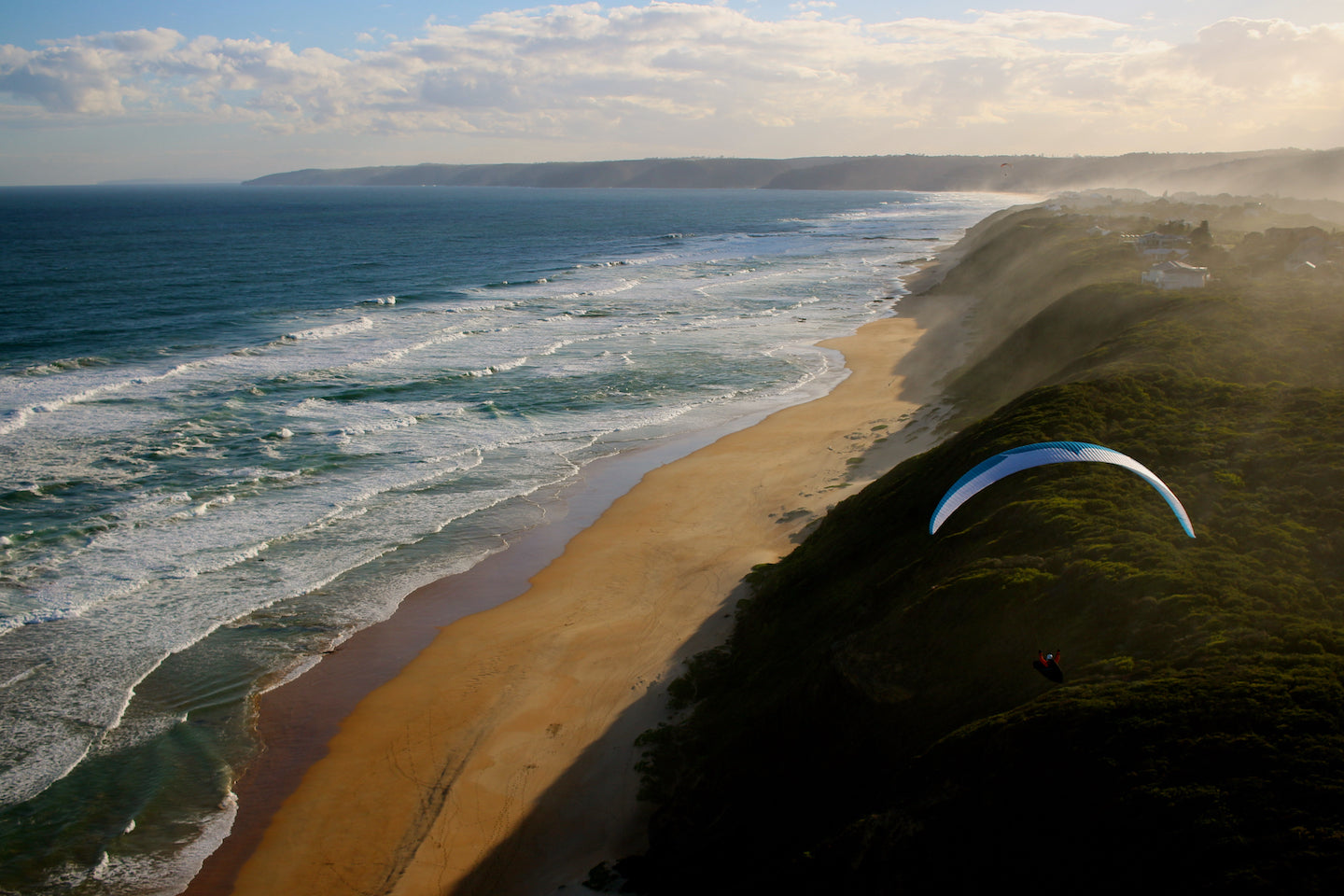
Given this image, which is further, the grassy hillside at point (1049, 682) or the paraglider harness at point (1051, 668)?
the paraglider harness at point (1051, 668)

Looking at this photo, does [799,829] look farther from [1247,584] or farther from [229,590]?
[229,590]

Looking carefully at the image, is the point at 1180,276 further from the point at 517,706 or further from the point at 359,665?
the point at 359,665

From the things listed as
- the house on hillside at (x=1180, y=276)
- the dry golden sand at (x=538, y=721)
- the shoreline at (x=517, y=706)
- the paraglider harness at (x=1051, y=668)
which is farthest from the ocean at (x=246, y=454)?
the house on hillside at (x=1180, y=276)

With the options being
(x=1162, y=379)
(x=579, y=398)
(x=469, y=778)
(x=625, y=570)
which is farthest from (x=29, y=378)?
(x=1162, y=379)

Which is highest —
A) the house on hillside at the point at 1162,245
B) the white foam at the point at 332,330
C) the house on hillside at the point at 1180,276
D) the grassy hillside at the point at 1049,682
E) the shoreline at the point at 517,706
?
the house on hillside at the point at 1162,245

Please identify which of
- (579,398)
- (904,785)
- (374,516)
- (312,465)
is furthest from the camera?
(579,398)

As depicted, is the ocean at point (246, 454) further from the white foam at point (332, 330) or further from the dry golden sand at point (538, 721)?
the dry golden sand at point (538, 721)

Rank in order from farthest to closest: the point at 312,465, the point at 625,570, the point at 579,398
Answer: the point at 579,398
the point at 312,465
the point at 625,570

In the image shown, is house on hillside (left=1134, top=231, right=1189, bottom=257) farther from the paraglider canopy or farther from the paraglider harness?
the paraglider harness
